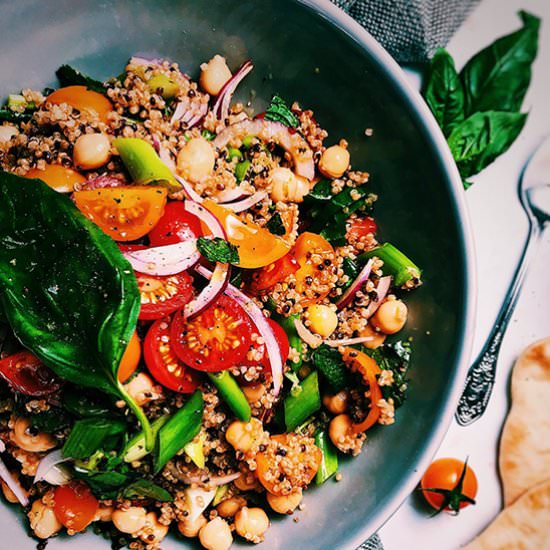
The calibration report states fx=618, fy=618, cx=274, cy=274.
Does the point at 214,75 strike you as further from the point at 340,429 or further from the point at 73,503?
the point at 73,503

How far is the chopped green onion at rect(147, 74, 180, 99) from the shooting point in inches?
85.7

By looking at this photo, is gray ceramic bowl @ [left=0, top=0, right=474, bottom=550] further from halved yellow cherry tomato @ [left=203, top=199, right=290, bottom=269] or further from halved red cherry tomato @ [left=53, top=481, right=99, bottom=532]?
halved yellow cherry tomato @ [left=203, top=199, right=290, bottom=269]

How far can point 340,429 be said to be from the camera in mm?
2209

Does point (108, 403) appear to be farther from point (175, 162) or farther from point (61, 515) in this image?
point (175, 162)

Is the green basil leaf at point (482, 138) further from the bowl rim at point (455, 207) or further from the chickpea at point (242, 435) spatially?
the chickpea at point (242, 435)

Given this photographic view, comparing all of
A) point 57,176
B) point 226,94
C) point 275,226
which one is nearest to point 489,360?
point 275,226

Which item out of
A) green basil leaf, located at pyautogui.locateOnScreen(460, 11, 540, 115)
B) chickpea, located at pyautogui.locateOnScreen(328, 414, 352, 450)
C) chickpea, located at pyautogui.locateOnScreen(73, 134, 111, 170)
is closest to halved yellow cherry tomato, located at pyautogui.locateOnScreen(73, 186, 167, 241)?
chickpea, located at pyautogui.locateOnScreen(73, 134, 111, 170)

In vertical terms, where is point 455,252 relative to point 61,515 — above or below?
above

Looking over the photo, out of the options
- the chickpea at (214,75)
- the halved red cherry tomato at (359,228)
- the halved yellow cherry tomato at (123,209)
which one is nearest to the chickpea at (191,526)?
the halved yellow cherry tomato at (123,209)

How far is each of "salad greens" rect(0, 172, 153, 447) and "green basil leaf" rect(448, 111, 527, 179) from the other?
156 cm

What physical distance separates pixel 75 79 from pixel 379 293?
1.34 meters

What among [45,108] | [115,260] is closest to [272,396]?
[115,260]

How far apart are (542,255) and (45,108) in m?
2.17

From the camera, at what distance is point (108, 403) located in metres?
1.93
